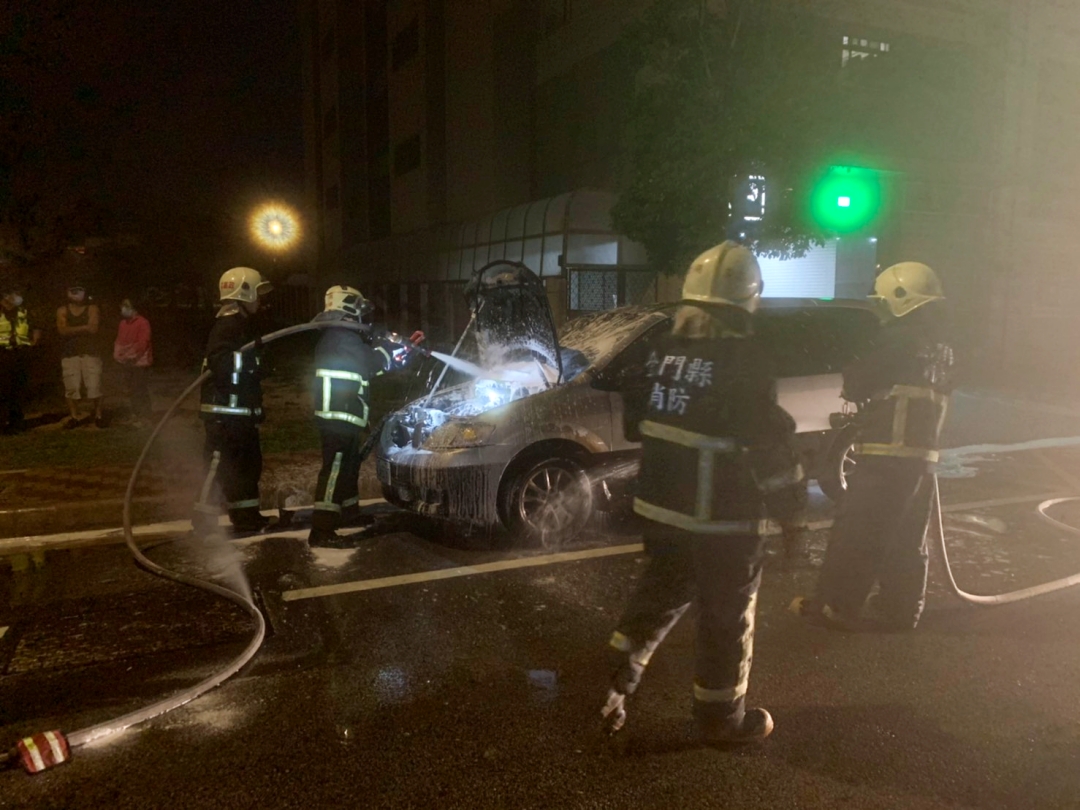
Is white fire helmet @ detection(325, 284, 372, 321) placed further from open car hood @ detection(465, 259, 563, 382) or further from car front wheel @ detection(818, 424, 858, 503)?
car front wheel @ detection(818, 424, 858, 503)

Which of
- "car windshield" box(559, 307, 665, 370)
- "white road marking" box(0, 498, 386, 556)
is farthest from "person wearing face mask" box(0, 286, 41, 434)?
"car windshield" box(559, 307, 665, 370)

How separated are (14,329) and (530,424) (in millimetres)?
7157

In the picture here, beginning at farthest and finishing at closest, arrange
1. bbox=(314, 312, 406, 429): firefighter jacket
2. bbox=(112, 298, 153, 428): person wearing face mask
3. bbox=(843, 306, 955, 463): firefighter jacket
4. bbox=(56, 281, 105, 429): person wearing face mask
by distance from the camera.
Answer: bbox=(112, 298, 153, 428): person wearing face mask
bbox=(56, 281, 105, 429): person wearing face mask
bbox=(314, 312, 406, 429): firefighter jacket
bbox=(843, 306, 955, 463): firefighter jacket

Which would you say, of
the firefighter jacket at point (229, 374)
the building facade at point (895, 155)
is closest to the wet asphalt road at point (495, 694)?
the firefighter jacket at point (229, 374)

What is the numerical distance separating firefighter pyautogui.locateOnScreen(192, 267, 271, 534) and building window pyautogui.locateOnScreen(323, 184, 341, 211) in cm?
3546

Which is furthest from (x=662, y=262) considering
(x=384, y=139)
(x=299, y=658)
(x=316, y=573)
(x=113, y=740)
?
(x=384, y=139)

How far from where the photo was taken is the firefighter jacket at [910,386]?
4172mm

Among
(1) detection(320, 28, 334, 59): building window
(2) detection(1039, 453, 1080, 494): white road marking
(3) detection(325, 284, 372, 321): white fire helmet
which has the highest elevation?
(1) detection(320, 28, 334, 59): building window

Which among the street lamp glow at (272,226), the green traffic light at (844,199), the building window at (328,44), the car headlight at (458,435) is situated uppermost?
the building window at (328,44)

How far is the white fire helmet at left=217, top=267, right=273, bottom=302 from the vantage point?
20.3 feet

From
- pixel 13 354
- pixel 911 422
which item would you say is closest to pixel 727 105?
pixel 911 422

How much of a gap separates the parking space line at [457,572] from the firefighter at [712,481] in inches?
86.9

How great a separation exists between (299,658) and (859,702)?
2.54 m

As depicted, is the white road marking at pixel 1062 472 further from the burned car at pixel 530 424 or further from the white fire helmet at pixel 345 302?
the white fire helmet at pixel 345 302
